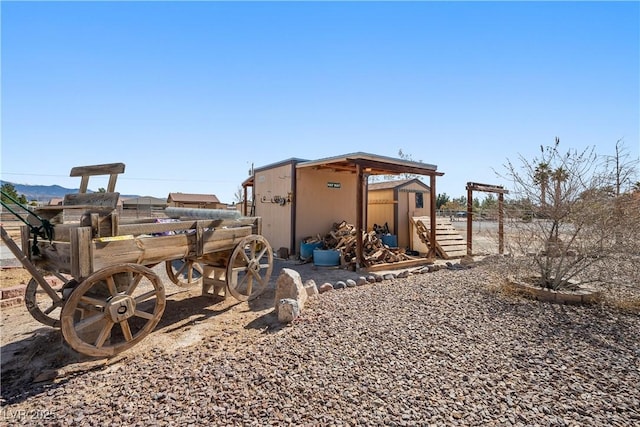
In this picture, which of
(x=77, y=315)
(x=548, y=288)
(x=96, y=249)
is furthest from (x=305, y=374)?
(x=548, y=288)

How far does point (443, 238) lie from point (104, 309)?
29.9 feet

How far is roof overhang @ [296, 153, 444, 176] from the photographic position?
286 inches

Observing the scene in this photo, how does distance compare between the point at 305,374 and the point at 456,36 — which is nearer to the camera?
the point at 305,374

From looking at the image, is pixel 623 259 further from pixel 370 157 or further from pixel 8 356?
pixel 8 356

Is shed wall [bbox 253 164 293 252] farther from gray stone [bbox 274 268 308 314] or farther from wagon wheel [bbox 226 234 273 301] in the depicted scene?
gray stone [bbox 274 268 308 314]

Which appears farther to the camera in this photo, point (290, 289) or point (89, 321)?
point (290, 289)

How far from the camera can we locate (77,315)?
3488 millimetres

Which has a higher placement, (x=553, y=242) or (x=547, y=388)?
A: (x=553, y=242)

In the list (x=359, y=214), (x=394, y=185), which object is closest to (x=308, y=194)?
(x=359, y=214)

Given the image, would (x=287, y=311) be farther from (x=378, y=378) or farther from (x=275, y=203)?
(x=275, y=203)

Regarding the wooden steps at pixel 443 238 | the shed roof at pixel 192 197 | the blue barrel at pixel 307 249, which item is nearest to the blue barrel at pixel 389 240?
the wooden steps at pixel 443 238

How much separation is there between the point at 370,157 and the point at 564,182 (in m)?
3.70

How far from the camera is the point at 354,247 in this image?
808 cm

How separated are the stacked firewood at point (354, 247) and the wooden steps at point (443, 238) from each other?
64.5 inches
